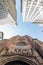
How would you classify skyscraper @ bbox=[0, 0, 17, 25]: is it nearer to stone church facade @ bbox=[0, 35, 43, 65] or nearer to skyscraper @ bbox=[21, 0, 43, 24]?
skyscraper @ bbox=[21, 0, 43, 24]

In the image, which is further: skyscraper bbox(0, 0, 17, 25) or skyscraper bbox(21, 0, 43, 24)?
skyscraper bbox(0, 0, 17, 25)

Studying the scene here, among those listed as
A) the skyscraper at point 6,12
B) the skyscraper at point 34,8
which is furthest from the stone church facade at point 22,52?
the skyscraper at point 6,12

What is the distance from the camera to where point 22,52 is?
31.5 meters

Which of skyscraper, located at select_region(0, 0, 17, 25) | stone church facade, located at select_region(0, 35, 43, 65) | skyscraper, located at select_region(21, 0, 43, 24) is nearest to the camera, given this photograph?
stone church facade, located at select_region(0, 35, 43, 65)

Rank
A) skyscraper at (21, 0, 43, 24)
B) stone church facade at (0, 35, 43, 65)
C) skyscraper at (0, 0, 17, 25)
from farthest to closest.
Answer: skyscraper at (0, 0, 17, 25) < skyscraper at (21, 0, 43, 24) < stone church facade at (0, 35, 43, 65)

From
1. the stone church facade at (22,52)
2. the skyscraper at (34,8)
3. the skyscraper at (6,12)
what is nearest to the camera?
the stone church facade at (22,52)

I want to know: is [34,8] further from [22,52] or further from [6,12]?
[22,52]

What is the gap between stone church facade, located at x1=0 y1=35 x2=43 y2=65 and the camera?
3084cm

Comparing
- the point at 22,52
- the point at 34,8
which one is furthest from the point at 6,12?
the point at 22,52

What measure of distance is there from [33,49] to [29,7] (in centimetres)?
4172

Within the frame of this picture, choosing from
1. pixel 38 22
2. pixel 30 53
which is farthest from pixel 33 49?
pixel 38 22

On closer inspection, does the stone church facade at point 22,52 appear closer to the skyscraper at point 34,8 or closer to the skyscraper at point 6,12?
the skyscraper at point 34,8

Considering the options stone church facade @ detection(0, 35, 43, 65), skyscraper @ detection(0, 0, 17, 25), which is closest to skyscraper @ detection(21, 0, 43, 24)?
skyscraper @ detection(0, 0, 17, 25)

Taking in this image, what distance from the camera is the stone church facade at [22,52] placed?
3084 cm
